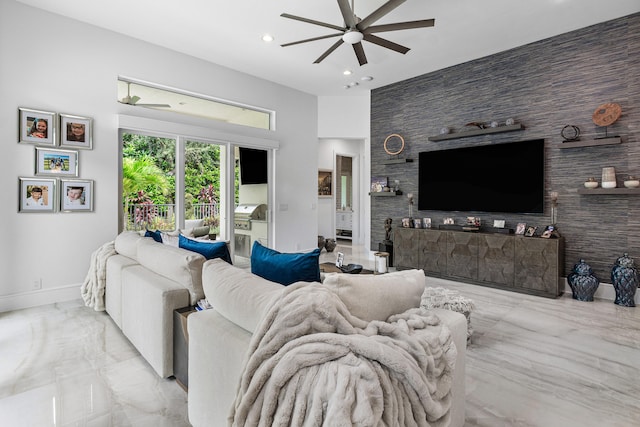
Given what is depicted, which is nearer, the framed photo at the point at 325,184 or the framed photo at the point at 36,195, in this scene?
the framed photo at the point at 36,195

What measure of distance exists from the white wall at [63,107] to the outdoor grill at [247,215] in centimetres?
160

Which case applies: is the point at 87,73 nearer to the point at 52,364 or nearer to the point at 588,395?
the point at 52,364

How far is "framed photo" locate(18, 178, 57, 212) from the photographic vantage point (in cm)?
354

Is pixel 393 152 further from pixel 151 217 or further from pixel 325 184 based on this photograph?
pixel 151 217

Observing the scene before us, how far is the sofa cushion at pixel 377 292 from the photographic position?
1.25 metres

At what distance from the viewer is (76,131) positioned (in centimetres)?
385

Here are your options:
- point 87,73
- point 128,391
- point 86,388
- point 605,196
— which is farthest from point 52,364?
point 605,196

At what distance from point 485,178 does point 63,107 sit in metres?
5.52

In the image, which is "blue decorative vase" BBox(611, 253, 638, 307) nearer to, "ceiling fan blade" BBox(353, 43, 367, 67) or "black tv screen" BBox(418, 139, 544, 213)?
"black tv screen" BBox(418, 139, 544, 213)

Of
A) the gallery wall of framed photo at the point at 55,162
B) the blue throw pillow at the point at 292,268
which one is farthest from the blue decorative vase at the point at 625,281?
the gallery wall of framed photo at the point at 55,162

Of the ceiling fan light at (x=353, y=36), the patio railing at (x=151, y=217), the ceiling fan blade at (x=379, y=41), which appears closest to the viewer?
the ceiling fan light at (x=353, y=36)

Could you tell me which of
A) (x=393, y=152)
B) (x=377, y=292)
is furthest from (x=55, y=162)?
(x=393, y=152)

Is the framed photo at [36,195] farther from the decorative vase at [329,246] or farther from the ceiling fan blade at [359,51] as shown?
the decorative vase at [329,246]

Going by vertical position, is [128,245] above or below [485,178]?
below
